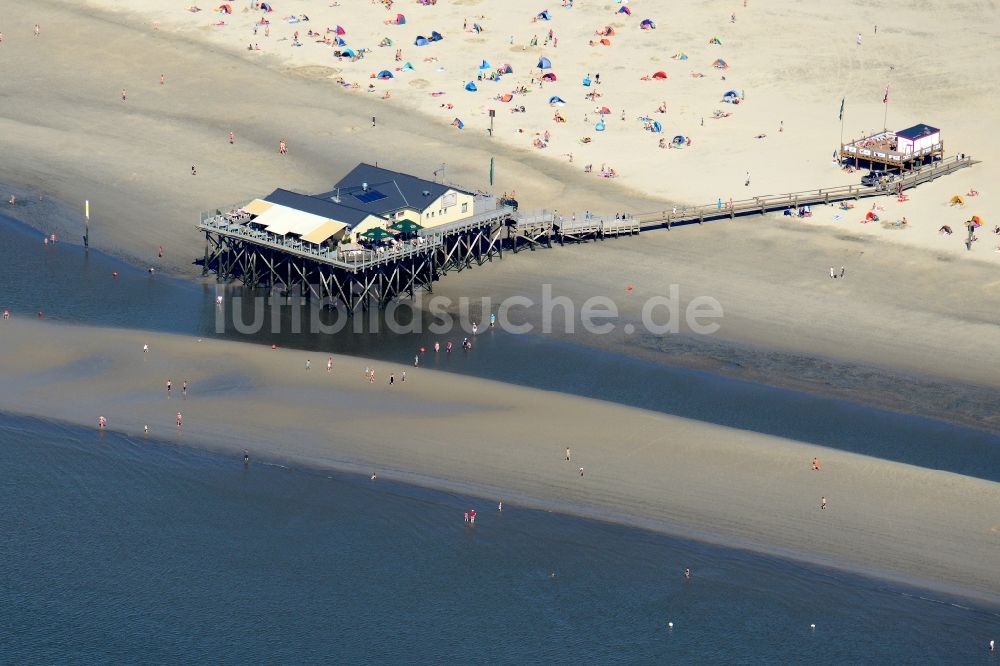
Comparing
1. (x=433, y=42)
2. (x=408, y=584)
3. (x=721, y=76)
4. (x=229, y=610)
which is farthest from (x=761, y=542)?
(x=433, y=42)

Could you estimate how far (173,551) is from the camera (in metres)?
69.9

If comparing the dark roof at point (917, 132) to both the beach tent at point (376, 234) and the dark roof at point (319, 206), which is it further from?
the dark roof at point (319, 206)

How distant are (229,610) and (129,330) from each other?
25.5 meters

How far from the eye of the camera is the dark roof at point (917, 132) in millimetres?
106125

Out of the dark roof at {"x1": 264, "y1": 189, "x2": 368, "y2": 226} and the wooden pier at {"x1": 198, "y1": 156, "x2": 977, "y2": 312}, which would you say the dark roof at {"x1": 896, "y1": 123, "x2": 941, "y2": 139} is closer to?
the wooden pier at {"x1": 198, "y1": 156, "x2": 977, "y2": 312}

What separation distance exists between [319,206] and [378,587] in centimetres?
3219

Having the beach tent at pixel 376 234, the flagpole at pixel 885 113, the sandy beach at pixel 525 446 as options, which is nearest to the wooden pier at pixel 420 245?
the beach tent at pixel 376 234

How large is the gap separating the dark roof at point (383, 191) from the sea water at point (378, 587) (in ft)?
78.7

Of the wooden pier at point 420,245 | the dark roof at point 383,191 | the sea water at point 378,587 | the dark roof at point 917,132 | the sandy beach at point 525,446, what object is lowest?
the sea water at point 378,587

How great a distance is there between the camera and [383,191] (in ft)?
319

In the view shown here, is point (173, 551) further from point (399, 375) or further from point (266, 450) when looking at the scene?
point (399, 375)

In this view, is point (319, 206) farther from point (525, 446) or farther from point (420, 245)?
point (525, 446)

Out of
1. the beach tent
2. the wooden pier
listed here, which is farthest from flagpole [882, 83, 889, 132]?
the beach tent

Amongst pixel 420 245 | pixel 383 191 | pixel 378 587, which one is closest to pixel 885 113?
pixel 383 191
